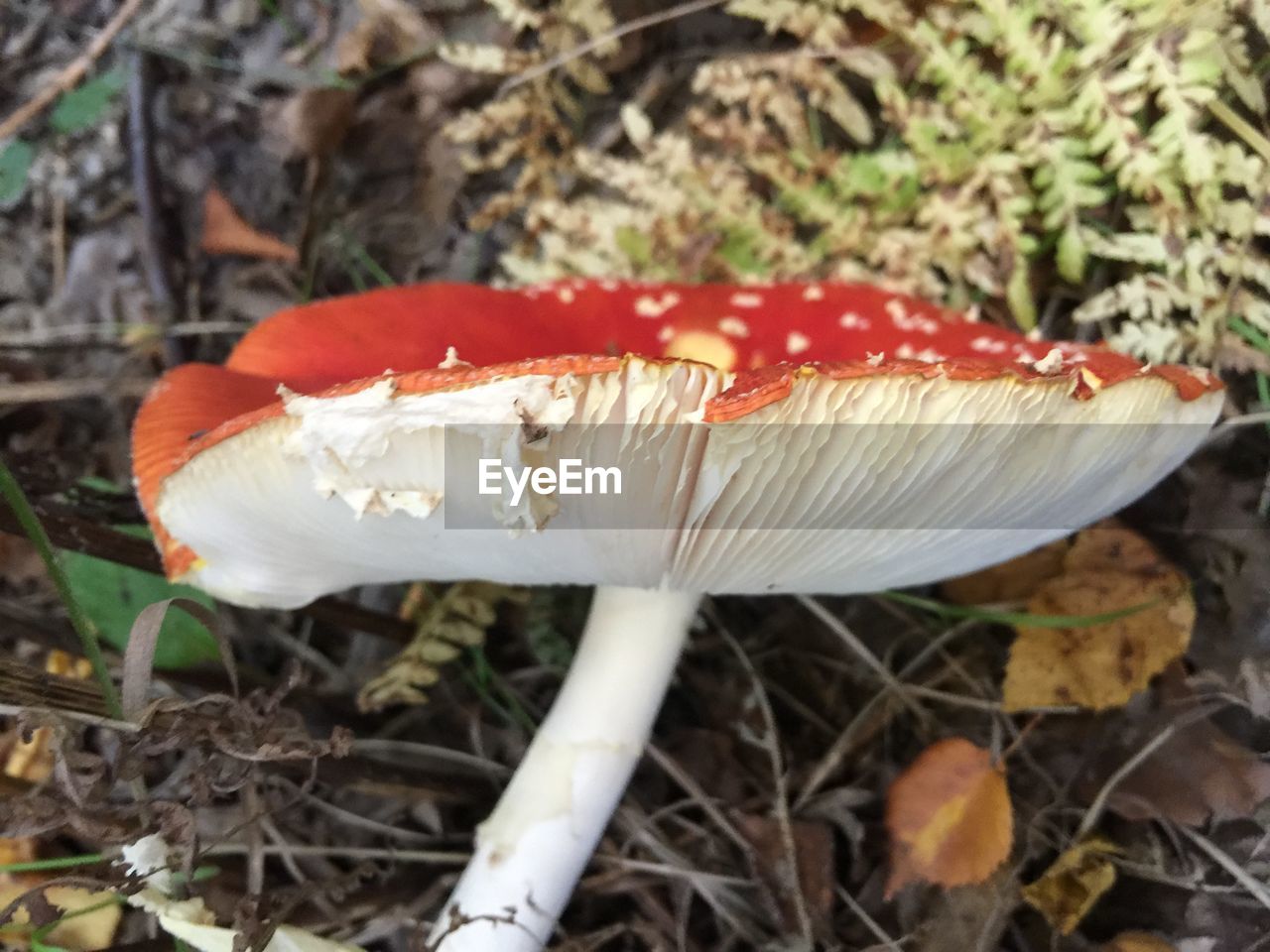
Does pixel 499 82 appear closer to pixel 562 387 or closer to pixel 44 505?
pixel 44 505

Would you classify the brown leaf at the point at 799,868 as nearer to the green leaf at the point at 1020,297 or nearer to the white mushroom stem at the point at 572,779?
the white mushroom stem at the point at 572,779

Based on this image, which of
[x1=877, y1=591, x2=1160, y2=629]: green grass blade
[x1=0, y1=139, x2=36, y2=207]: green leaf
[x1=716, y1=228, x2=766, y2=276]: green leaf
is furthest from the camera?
[x1=0, y1=139, x2=36, y2=207]: green leaf

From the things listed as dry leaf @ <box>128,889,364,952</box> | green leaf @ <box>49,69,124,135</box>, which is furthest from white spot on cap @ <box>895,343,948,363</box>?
green leaf @ <box>49,69,124,135</box>

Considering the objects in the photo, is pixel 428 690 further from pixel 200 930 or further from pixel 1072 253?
pixel 1072 253

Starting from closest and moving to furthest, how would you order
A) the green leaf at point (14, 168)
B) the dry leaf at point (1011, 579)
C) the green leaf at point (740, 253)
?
the dry leaf at point (1011, 579)
the green leaf at point (740, 253)
the green leaf at point (14, 168)

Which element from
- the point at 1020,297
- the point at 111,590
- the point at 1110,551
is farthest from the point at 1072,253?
A: the point at 111,590

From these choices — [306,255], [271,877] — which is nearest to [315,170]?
[306,255]

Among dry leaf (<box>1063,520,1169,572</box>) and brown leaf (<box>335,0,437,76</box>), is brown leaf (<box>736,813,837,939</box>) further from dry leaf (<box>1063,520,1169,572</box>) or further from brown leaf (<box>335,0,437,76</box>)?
brown leaf (<box>335,0,437,76</box>)

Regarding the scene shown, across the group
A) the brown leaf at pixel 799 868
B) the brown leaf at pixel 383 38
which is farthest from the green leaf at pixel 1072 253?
the brown leaf at pixel 383 38
